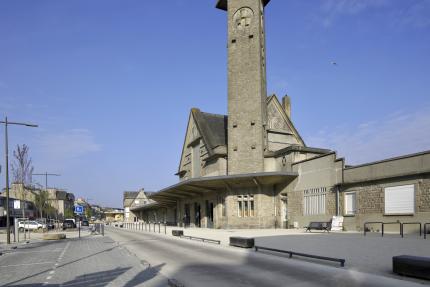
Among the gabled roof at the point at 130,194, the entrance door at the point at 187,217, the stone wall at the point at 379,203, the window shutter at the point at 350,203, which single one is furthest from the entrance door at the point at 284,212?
the gabled roof at the point at 130,194

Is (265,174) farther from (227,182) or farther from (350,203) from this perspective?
(350,203)

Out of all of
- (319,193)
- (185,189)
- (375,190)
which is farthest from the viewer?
(185,189)

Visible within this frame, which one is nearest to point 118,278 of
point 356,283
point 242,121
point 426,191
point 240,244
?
point 356,283

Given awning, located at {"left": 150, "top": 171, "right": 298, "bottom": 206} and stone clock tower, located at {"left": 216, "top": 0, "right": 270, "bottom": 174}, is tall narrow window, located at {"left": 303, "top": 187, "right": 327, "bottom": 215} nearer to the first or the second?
awning, located at {"left": 150, "top": 171, "right": 298, "bottom": 206}

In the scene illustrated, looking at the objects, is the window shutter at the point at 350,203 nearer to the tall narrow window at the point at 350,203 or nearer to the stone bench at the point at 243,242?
the tall narrow window at the point at 350,203

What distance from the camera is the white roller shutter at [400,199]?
24758mm

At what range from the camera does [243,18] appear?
136 ft

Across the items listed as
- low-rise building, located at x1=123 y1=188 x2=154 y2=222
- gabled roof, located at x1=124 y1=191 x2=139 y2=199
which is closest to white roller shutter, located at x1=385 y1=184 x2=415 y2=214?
low-rise building, located at x1=123 y1=188 x2=154 y2=222

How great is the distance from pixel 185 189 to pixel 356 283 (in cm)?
3807

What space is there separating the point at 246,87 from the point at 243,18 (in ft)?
23.8

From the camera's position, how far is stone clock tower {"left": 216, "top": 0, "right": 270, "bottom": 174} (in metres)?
39.2

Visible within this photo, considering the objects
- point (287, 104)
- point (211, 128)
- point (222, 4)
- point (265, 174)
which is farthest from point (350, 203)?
point (287, 104)

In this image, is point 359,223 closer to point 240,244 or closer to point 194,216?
point 240,244

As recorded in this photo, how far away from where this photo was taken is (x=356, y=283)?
31.6 feet
